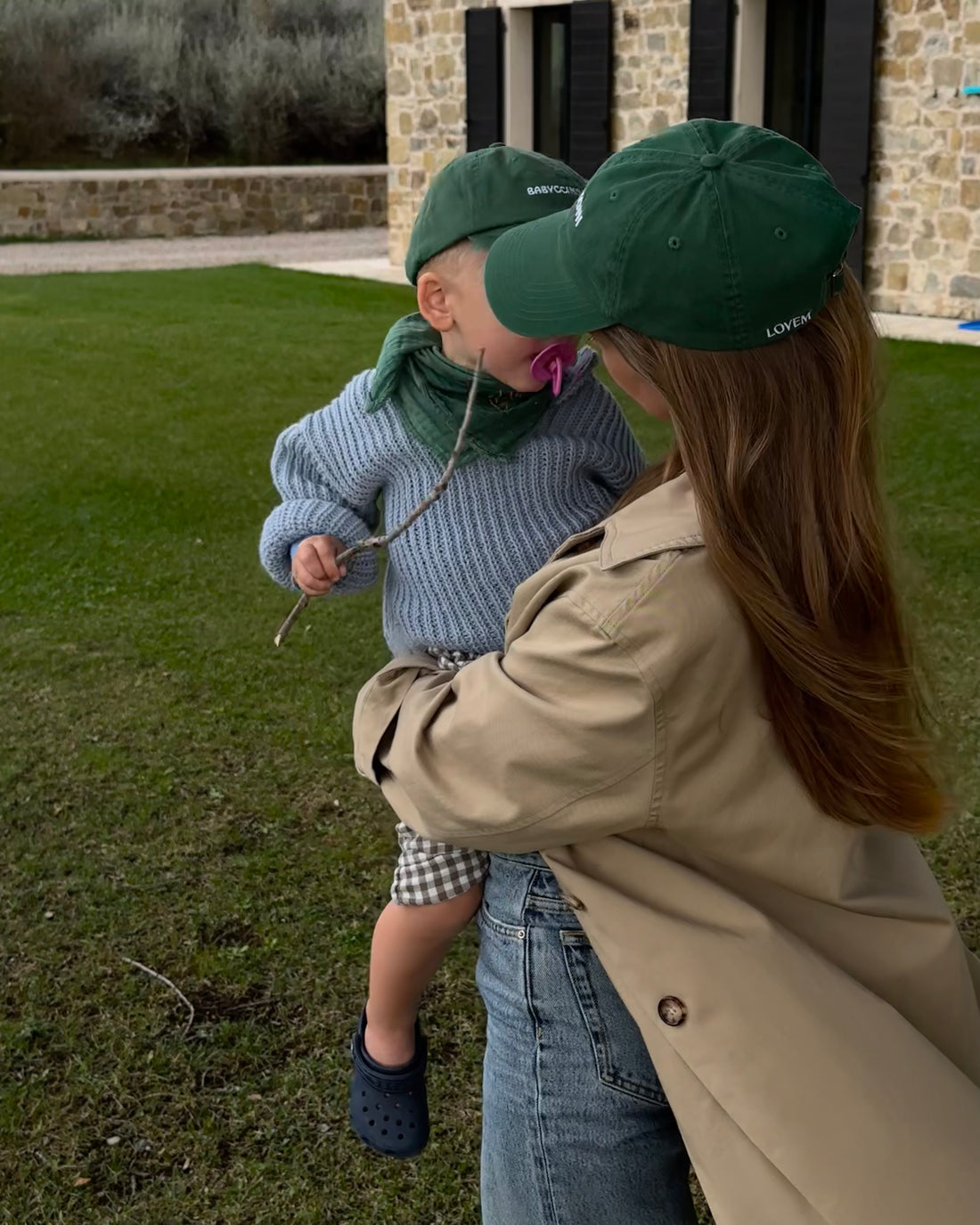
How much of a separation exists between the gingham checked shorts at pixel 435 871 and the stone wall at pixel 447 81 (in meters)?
11.8

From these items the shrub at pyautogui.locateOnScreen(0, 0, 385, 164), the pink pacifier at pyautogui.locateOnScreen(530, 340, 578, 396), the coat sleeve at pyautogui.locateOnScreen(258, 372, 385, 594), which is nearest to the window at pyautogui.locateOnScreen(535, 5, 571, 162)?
the shrub at pyautogui.locateOnScreen(0, 0, 385, 164)

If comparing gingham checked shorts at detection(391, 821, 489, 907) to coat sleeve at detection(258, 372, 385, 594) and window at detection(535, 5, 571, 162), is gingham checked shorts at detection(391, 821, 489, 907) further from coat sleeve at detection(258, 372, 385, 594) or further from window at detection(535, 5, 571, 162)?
window at detection(535, 5, 571, 162)

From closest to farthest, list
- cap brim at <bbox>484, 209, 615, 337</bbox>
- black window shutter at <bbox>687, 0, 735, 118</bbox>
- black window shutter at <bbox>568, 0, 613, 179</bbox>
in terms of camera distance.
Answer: cap brim at <bbox>484, 209, 615, 337</bbox>
black window shutter at <bbox>687, 0, 735, 118</bbox>
black window shutter at <bbox>568, 0, 613, 179</bbox>

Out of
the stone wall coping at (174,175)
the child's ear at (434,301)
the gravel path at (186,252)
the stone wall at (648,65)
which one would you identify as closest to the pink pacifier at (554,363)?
the child's ear at (434,301)

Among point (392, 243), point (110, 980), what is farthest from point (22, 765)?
point (392, 243)

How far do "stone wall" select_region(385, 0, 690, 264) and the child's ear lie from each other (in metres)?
11.5

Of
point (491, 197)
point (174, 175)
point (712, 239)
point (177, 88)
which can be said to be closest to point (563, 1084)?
point (712, 239)

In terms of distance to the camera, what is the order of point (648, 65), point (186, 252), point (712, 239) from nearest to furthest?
point (712, 239) < point (648, 65) < point (186, 252)

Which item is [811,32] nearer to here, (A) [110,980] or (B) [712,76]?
(B) [712,76]

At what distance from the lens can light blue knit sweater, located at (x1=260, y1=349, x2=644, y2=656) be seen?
1765 mm

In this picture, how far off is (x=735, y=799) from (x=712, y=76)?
1175cm

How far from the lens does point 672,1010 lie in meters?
1.32

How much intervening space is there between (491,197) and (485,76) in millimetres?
13221

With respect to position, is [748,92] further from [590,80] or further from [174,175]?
[174,175]
